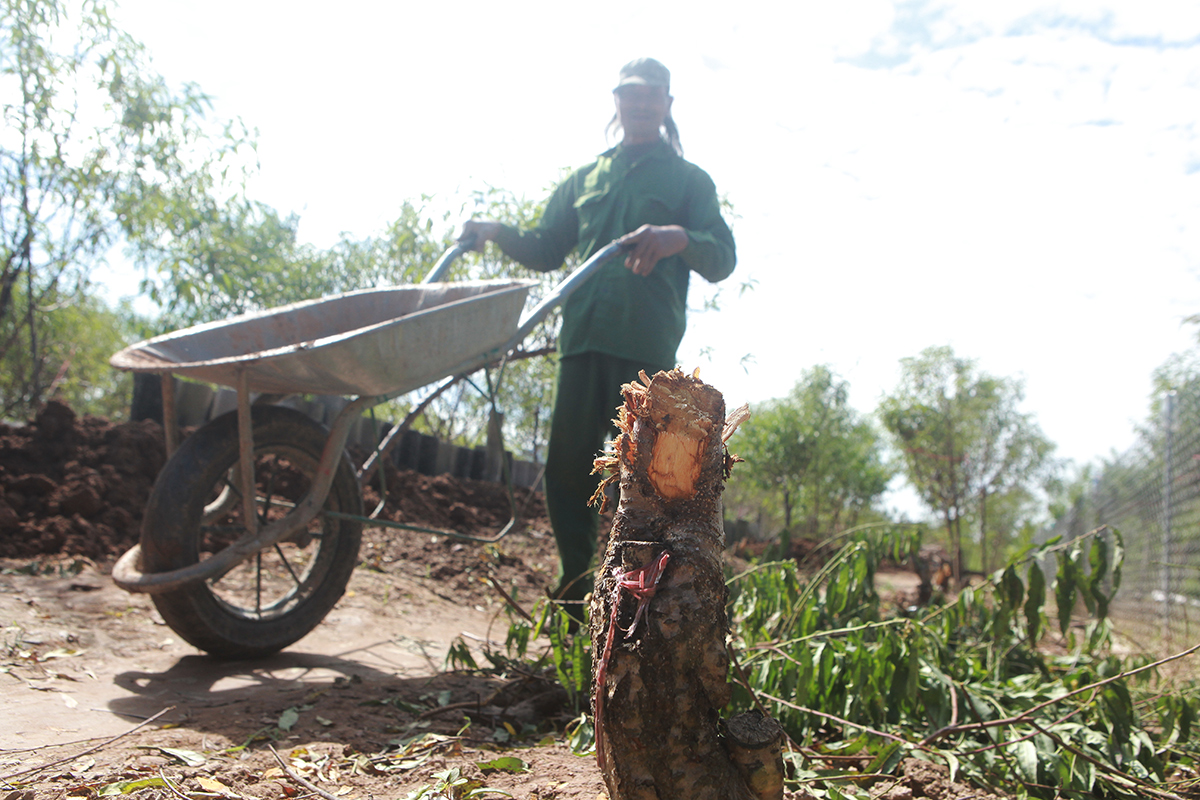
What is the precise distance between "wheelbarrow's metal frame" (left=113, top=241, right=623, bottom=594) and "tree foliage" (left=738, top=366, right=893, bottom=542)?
648 cm

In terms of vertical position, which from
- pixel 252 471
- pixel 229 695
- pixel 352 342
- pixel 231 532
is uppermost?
pixel 352 342

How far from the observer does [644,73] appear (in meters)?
2.81

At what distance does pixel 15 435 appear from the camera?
4336 millimetres

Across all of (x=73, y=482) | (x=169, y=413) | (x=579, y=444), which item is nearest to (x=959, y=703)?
(x=579, y=444)

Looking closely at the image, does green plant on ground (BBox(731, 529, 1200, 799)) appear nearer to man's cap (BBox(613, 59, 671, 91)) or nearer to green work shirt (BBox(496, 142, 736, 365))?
green work shirt (BBox(496, 142, 736, 365))

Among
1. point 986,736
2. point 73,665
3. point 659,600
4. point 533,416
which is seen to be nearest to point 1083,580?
point 986,736

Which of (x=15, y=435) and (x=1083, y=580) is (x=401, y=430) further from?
(x=15, y=435)

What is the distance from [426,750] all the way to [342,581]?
1127 millimetres

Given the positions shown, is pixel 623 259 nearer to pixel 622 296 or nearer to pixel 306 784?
pixel 622 296

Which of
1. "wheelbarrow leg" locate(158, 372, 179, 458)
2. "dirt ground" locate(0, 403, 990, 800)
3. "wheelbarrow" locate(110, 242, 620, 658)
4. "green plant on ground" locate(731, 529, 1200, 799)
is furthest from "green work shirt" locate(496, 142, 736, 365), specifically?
"wheelbarrow leg" locate(158, 372, 179, 458)

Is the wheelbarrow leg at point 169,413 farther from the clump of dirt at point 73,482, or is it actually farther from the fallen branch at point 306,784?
the clump of dirt at point 73,482

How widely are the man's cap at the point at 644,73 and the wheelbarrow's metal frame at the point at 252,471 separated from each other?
84 cm

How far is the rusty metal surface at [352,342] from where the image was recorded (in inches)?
82.7

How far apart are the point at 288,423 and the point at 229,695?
92 centimetres
